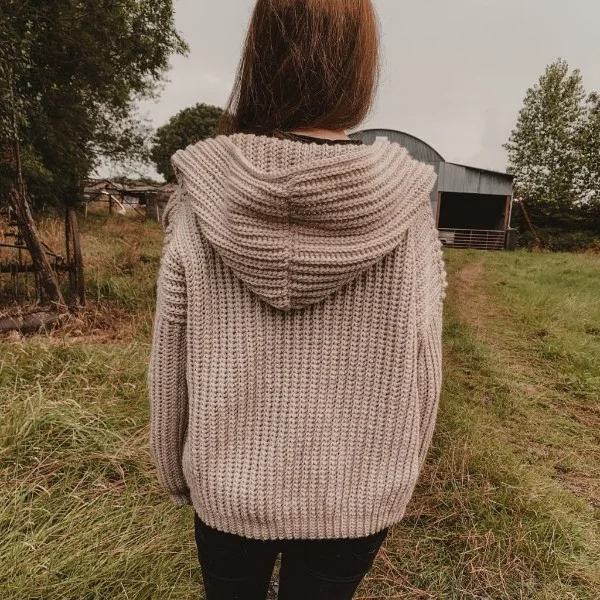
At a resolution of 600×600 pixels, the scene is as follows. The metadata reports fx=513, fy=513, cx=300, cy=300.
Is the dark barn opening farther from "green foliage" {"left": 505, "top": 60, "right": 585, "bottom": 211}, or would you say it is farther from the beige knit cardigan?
the beige knit cardigan

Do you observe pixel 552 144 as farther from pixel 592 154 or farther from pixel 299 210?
pixel 299 210

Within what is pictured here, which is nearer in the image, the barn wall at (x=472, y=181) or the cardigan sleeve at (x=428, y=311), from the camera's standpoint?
the cardigan sleeve at (x=428, y=311)

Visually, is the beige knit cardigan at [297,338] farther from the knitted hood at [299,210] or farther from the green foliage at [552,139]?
the green foliage at [552,139]

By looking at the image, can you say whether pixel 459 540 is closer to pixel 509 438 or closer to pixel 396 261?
pixel 509 438

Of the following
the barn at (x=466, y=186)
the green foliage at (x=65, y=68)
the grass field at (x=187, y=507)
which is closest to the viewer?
the grass field at (x=187, y=507)

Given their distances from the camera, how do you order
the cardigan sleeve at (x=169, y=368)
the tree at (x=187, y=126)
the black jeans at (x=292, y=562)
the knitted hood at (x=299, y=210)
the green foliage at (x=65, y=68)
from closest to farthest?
1. the knitted hood at (x=299, y=210)
2. the cardigan sleeve at (x=169, y=368)
3. the black jeans at (x=292, y=562)
4. the green foliage at (x=65, y=68)
5. the tree at (x=187, y=126)

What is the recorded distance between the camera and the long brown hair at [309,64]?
102cm

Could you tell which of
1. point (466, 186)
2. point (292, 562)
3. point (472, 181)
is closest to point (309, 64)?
point (292, 562)

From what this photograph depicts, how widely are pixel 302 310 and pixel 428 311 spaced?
0.27 m

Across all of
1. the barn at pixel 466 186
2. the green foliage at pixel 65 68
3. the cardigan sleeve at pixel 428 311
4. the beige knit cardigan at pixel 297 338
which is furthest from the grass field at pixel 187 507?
the barn at pixel 466 186

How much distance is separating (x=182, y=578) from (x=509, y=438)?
2.44 meters

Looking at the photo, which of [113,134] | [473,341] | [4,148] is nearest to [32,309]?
[4,148]

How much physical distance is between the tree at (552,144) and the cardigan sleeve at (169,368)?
1109 inches

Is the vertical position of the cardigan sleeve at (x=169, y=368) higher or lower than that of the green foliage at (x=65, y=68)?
lower
